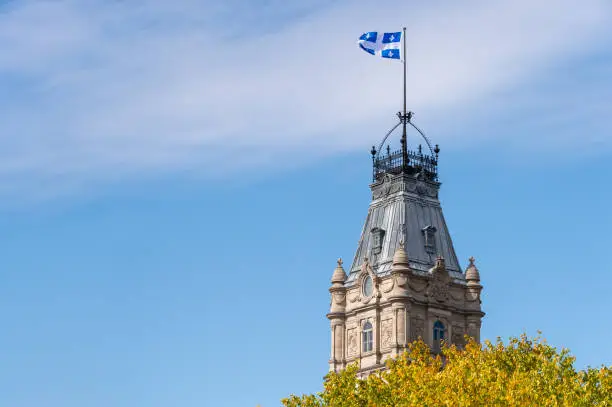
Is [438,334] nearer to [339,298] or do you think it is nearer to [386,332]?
[386,332]

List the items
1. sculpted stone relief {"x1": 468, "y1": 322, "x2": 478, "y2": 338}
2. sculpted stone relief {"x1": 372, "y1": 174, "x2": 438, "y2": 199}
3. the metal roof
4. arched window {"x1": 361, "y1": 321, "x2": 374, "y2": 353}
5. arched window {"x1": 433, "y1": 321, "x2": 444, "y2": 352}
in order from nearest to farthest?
arched window {"x1": 433, "y1": 321, "x2": 444, "y2": 352}
arched window {"x1": 361, "y1": 321, "x2": 374, "y2": 353}
sculpted stone relief {"x1": 468, "y1": 322, "x2": 478, "y2": 338}
the metal roof
sculpted stone relief {"x1": 372, "y1": 174, "x2": 438, "y2": 199}

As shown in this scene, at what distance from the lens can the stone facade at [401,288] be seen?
139 metres

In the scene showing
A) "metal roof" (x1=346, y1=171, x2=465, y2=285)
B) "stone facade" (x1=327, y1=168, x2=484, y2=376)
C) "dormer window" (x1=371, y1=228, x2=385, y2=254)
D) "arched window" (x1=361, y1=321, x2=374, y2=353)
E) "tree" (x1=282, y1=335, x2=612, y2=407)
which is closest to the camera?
"tree" (x1=282, y1=335, x2=612, y2=407)

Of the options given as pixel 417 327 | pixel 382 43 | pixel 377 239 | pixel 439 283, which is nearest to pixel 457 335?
pixel 417 327

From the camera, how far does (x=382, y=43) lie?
14388 cm

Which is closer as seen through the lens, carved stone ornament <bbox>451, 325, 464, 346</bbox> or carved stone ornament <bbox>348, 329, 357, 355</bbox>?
carved stone ornament <bbox>451, 325, 464, 346</bbox>

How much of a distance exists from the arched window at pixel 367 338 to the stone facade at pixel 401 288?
0.30 feet

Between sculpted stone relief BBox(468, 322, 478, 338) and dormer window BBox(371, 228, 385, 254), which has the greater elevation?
dormer window BBox(371, 228, 385, 254)

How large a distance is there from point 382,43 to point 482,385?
6825cm

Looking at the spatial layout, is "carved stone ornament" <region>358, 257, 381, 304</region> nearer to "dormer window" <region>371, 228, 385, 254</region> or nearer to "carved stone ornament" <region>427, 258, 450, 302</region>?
"dormer window" <region>371, 228, 385, 254</region>

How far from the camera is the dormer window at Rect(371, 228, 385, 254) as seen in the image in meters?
144

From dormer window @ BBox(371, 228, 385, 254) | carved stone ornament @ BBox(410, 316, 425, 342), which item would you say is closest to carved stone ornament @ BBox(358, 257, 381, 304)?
dormer window @ BBox(371, 228, 385, 254)

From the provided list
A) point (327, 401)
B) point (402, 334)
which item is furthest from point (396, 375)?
point (402, 334)

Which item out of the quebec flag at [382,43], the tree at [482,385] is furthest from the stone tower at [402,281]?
the tree at [482,385]
